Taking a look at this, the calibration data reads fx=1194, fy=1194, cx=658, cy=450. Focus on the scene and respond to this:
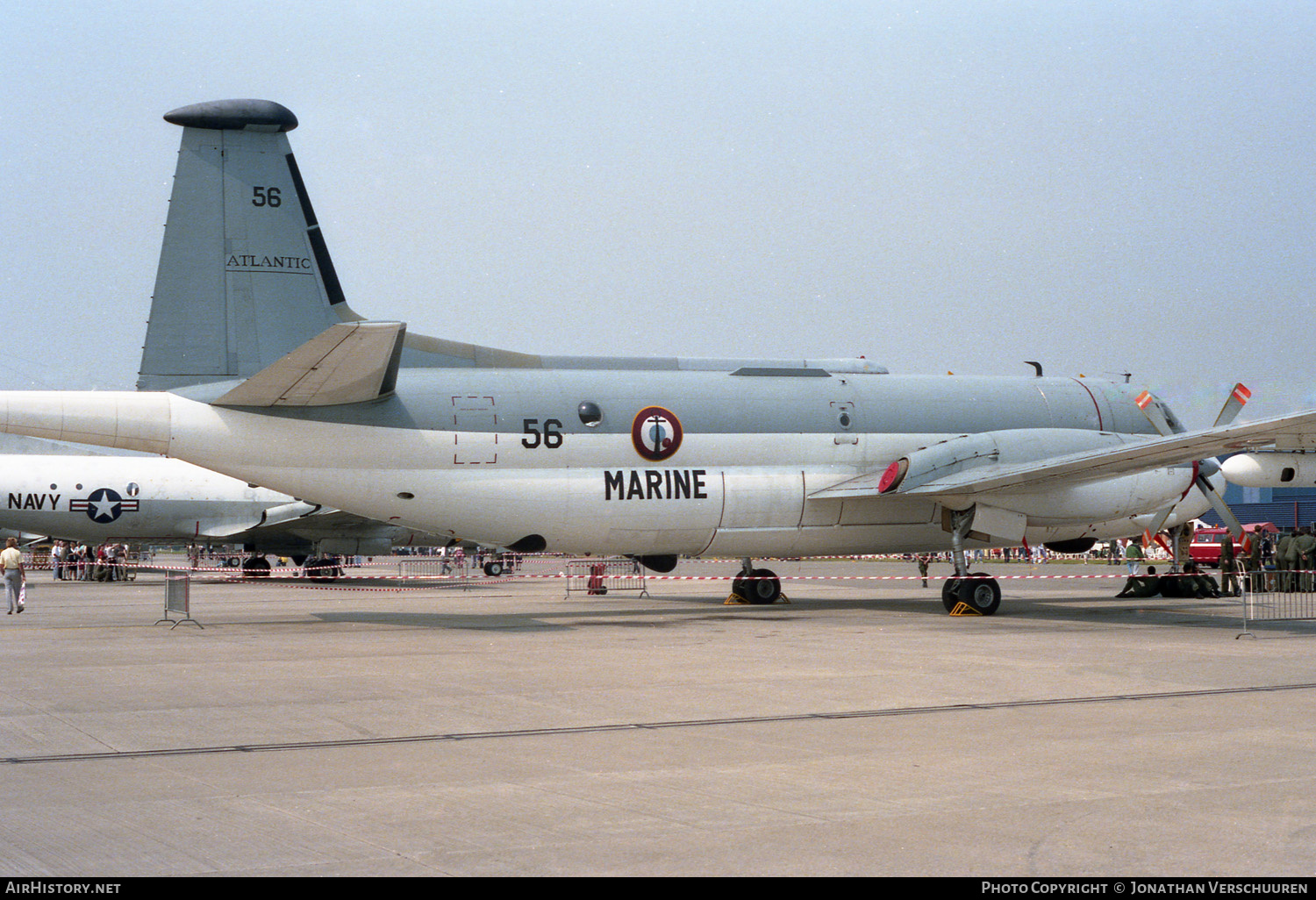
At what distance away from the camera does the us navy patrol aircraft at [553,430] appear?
17656mm

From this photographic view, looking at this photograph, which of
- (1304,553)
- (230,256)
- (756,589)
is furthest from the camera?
(1304,553)

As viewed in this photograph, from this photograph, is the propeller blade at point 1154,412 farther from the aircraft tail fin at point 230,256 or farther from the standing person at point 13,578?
the standing person at point 13,578

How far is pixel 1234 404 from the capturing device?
23.8 metres

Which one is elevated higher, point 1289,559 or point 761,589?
point 1289,559

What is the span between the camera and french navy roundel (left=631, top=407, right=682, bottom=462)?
19.7 metres

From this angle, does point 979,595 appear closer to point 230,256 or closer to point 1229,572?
point 1229,572

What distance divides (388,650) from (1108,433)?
46.3 feet

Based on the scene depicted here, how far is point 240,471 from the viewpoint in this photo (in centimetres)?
1784

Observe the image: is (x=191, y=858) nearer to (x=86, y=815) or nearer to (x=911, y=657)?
(x=86, y=815)

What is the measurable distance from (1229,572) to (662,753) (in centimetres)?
2306

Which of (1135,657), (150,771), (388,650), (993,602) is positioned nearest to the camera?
(150,771)

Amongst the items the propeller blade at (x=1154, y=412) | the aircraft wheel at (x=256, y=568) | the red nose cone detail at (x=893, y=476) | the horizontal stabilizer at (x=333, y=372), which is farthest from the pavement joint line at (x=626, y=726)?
the aircraft wheel at (x=256, y=568)

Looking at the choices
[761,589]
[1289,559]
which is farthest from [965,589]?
[1289,559]
